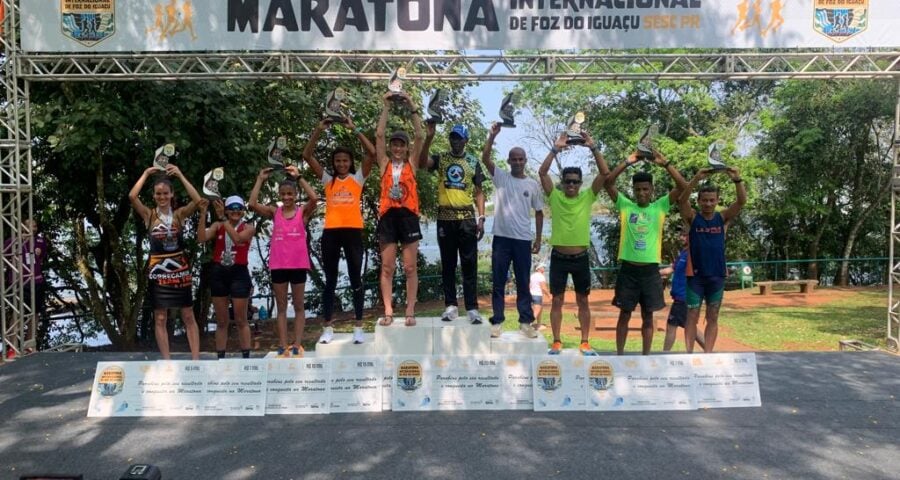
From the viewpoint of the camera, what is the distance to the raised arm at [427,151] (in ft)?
15.1

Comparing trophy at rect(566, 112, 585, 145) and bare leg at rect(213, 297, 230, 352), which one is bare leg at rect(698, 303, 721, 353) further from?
bare leg at rect(213, 297, 230, 352)

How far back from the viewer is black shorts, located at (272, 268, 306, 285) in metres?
4.72

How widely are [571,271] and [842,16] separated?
12.7 feet

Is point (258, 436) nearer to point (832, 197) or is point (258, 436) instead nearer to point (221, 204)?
point (221, 204)

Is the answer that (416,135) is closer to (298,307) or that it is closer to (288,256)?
(288,256)

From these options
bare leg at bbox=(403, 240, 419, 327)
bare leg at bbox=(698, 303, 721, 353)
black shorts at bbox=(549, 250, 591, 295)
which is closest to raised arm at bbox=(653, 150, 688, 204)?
black shorts at bbox=(549, 250, 591, 295)

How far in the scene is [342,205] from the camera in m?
4.73

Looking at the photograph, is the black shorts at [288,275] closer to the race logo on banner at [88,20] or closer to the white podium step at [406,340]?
the white podium step at [406,340]

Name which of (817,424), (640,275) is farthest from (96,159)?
(817,424)

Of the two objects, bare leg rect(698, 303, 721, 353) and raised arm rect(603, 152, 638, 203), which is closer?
raised arm rect(603, 152, 638, 203)

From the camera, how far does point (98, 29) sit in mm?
5754

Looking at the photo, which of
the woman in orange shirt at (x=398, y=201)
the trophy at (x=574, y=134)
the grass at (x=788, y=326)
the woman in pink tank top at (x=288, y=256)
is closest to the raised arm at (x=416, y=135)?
the woman in orange shirt at (x=398, y=201)

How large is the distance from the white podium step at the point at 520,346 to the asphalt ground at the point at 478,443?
29.5 inches

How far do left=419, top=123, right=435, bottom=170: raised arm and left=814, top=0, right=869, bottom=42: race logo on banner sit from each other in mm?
4091
